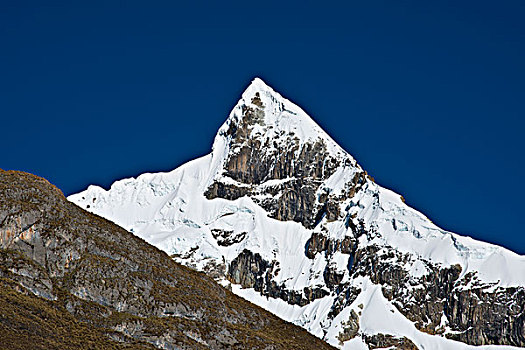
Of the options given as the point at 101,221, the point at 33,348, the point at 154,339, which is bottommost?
the point at 33,348

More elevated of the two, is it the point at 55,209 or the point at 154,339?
the point at 55,209

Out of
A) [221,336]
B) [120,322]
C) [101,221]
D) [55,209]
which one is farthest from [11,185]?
[221,336]

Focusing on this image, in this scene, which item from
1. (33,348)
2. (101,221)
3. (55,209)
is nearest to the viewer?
(33,348)

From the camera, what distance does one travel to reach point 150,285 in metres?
154

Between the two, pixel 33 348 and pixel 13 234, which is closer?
pixel 33 348

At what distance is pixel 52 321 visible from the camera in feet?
433

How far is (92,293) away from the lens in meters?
144

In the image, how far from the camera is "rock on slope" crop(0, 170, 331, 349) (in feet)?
433

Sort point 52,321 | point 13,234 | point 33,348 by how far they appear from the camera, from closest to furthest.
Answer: point 33,348
point 52,321
point 13,234

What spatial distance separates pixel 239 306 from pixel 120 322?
35.4m

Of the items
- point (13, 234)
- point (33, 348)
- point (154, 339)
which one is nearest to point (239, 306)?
point (154, 339)

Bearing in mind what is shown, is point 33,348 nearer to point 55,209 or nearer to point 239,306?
point 55,209

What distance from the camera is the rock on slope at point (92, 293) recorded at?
132 metres

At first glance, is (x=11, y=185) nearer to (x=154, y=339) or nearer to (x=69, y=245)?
(x=69, y=245)
